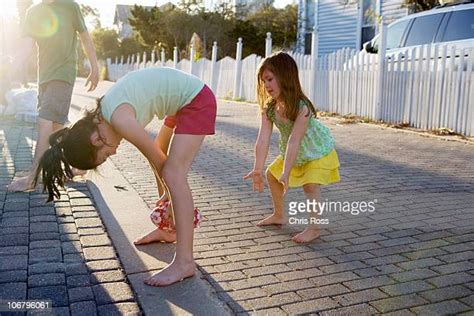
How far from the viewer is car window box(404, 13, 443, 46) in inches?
443

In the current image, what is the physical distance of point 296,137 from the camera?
12.3 ft

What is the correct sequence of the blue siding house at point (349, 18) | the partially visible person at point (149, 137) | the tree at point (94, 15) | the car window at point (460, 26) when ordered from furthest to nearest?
the tree at point (94, 15), the blue siding house at point (349, 18), the car window at point (460, 26), the partially visible person at point (149, 137)

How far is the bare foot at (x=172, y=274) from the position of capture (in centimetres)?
298

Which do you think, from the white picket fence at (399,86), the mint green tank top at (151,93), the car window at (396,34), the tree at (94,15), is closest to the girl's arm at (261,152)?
the mint green tank top at (151,93)

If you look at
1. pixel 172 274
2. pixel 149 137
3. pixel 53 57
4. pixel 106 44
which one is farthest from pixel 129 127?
pixel 106 44

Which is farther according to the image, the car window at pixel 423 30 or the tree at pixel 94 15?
the tree at pixel 94 15

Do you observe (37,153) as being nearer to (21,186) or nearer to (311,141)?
(21,186)

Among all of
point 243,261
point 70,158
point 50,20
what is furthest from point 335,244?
point 50,20

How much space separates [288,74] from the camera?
3742mm

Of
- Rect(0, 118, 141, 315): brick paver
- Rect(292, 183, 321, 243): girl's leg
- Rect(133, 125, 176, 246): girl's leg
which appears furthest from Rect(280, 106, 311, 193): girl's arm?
Rect(0, 118, 141, 315): brick paver

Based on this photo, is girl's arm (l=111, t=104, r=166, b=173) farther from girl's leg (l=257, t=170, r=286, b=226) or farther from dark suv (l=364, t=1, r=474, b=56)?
dark suv (l=364, t=1, r=474, b=56)

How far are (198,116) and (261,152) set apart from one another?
930mm

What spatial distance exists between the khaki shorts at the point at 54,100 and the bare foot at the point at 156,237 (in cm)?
197

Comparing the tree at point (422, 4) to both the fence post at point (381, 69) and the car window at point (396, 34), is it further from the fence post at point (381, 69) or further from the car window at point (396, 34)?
the fence post at point (381, 69)
